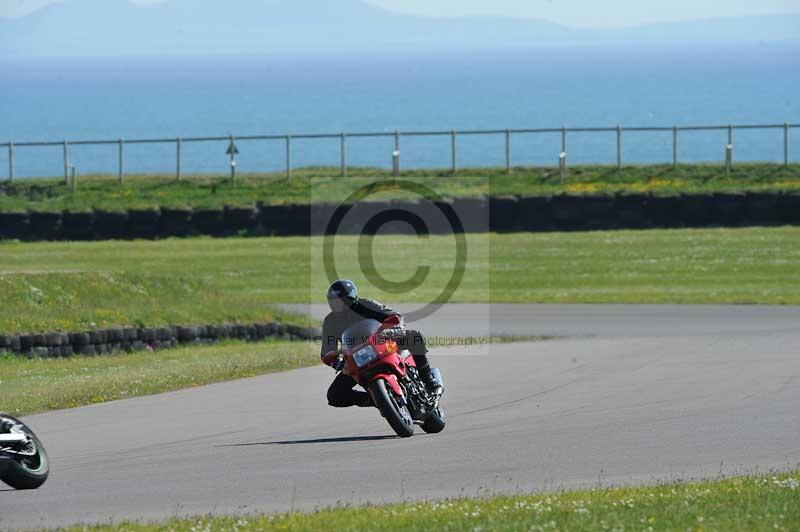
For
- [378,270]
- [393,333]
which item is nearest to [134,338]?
[393,333]

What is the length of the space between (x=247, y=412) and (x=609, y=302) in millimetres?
13893

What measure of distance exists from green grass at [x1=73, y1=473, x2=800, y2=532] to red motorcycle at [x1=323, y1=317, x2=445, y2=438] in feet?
9.15

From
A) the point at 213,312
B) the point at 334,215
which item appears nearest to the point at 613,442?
the point at 213,312

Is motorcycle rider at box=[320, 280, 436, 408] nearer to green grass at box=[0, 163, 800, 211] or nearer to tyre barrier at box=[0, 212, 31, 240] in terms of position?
tyre barrier at box=[0, 212, 31, 240]

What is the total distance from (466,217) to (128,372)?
72.1ft

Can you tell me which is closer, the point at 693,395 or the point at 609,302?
the point at 693,395

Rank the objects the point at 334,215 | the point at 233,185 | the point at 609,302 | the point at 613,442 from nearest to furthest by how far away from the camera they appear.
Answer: the point at 613,442
the point at 609,302
the point at 334,215
the point at 233,185

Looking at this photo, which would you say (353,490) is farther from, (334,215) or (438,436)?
(334,215)

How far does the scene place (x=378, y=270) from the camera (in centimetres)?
3481

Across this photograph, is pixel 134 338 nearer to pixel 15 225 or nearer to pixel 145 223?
pixel 145 223

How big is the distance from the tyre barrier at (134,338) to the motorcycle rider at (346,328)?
7.86 meters

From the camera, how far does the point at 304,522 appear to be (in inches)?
369

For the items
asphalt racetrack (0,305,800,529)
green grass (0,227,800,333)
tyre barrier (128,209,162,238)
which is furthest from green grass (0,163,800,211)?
asphalt racetrack (0,305,800,529)

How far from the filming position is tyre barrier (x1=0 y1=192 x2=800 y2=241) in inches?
1564
